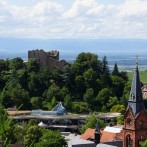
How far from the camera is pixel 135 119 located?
34344mm

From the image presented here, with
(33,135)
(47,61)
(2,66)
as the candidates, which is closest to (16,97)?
(2,66)

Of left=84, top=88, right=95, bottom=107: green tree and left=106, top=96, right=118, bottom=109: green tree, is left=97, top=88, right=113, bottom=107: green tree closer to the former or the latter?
left=106, top=96, right=118, bottom=109: green tree

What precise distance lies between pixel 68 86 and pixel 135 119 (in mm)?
32175

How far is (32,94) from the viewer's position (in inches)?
2502

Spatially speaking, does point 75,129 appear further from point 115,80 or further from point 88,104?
point 115,80

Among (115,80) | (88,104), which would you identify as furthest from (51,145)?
(115,80)

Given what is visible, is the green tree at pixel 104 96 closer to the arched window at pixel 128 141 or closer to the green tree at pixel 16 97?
the green tree at pixel 16 97

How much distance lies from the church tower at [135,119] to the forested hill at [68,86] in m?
24.8

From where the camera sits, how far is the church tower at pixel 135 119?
3419cm

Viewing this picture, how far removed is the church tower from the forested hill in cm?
2479

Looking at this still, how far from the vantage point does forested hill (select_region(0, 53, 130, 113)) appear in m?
61.0

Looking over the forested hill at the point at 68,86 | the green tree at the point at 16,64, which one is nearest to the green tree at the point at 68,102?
the forested hill at the point at 68,86

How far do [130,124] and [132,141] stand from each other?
1.23 metres

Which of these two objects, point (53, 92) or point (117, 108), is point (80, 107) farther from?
point (117, 108)
